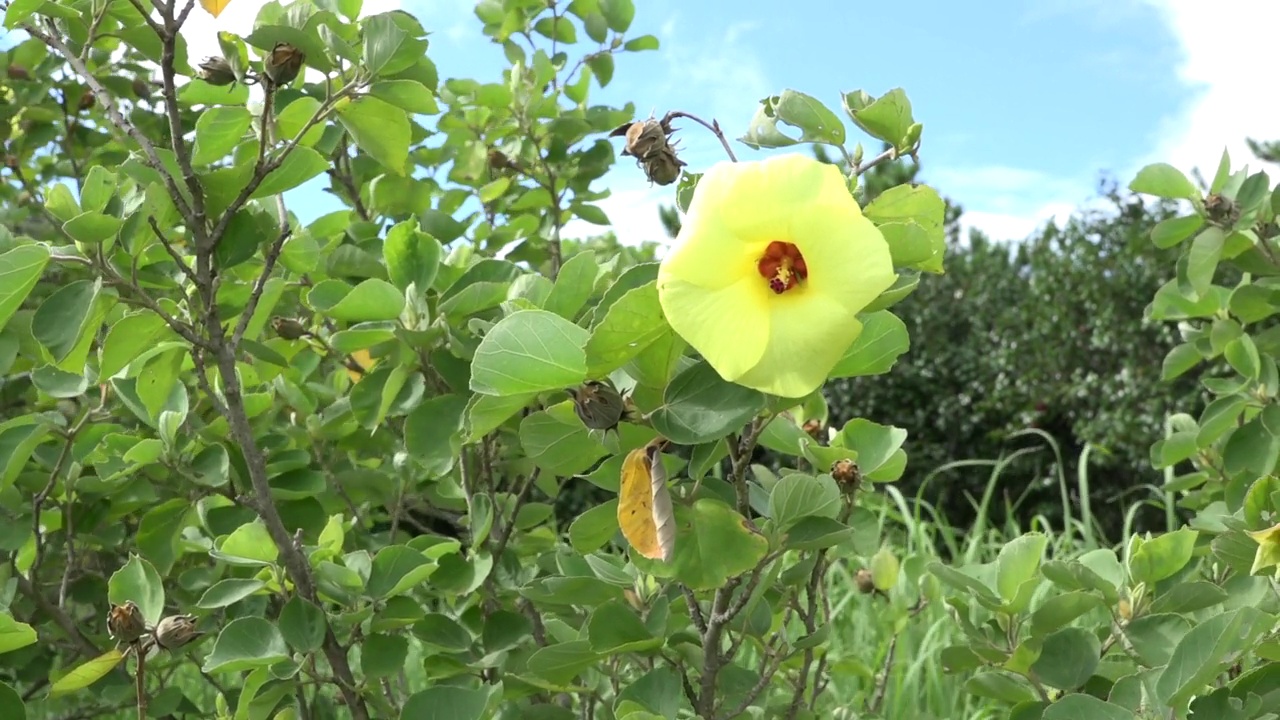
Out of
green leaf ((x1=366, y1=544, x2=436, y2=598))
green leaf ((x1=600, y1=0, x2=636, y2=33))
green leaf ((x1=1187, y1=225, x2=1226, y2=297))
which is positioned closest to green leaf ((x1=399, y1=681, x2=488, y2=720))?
green leaf ((x1=366, y1=544, x2=436, y2=598))

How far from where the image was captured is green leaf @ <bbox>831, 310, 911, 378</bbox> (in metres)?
0.85

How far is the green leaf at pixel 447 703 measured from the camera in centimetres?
→ 107

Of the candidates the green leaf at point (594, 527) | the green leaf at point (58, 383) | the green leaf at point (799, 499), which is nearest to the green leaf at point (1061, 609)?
the green leaf at point (799, 499)

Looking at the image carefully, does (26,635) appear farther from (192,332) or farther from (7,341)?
(7,341)

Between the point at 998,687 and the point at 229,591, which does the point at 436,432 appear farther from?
the point at 998,687

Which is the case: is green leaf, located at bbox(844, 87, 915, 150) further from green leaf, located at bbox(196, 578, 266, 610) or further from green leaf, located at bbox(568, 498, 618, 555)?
green leaf, located at bbox(196, 578, 266, 610)

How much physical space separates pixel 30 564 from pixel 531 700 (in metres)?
0.73

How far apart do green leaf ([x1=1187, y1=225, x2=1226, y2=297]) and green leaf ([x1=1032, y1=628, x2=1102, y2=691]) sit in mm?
652

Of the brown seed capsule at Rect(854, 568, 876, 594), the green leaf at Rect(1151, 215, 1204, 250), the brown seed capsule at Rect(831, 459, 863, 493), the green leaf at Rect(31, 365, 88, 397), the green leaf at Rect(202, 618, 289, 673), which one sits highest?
the green leaf at Rect(1151, 215, 1204, 250)

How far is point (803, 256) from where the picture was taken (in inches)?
29.5

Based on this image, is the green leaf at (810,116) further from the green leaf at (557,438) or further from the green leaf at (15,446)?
the green leaf at (15,446)

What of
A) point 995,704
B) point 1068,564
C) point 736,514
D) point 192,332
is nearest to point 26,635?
point 192,332

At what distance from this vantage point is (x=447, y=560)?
128cm

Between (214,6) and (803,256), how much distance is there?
2.41 feet
